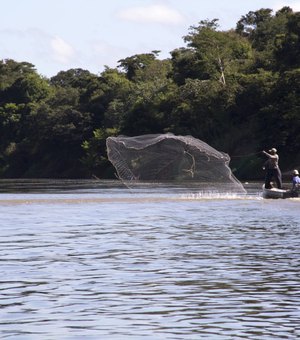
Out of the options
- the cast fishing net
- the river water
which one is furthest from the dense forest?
the river water

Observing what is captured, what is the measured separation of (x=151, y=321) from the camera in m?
15.5

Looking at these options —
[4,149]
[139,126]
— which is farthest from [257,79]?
[4,149]

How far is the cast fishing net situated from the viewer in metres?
44.8

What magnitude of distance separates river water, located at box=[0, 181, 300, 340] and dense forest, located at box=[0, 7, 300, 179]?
50.6 metres

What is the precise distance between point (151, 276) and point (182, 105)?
78.8m

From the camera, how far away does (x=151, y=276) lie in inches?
792

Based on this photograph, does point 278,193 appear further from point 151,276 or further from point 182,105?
point 182,105

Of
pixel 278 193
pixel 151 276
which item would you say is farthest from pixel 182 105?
pixel 151 276

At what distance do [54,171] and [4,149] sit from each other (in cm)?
1443

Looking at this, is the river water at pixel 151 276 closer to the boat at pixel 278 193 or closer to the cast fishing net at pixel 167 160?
the boat at pixel 278 193

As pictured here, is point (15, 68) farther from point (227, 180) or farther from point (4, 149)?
point (227, 180)

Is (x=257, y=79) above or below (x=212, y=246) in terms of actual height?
above

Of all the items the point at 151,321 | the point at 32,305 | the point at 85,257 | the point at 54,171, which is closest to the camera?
the point at 151,321

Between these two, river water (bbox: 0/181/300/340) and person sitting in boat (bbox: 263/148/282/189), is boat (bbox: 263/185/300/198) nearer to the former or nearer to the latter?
person sitting in boat (bbox: 263/148/282/189)
